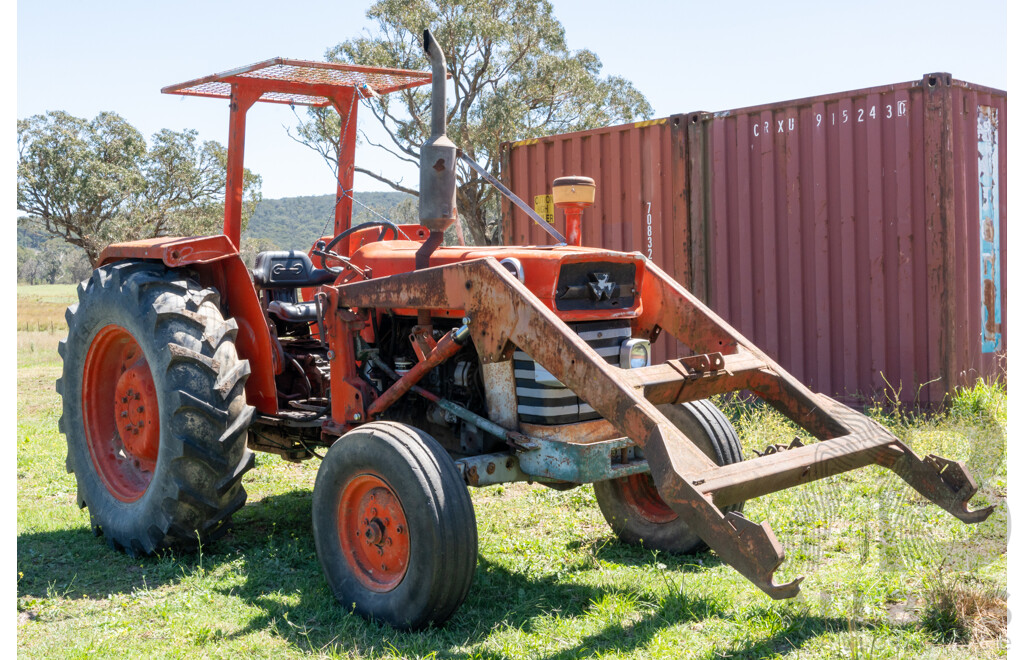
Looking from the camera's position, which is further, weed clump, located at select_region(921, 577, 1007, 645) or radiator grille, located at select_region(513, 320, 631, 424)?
radiator grille, located at select_region(513, 320, 631, 424)

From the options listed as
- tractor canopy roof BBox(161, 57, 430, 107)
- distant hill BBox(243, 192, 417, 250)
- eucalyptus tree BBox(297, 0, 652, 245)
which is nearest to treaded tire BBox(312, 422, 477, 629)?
tractor canopy roof BBox(161, 57, 430, 107)

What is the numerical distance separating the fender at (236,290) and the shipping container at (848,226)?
15.1 ft

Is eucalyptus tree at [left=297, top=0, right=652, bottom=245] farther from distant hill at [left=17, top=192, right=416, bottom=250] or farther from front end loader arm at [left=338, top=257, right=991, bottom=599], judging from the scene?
distant hill at [left=17, top=192, right=416, bottom=250]

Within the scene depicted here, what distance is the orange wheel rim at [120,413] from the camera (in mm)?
4574

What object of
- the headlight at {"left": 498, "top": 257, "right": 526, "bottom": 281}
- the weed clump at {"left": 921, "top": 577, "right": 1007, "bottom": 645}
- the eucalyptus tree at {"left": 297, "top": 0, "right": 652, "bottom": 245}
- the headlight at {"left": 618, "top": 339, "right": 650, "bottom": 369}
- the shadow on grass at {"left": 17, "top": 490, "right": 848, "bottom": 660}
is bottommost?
the shadow on grass at {"left": 17, "top": 490, "right": 848, "bottom": 660}

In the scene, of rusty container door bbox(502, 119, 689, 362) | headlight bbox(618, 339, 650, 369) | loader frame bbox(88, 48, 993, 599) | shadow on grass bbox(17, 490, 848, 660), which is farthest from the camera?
rusty container door bbox(502, 119, 689, 362)

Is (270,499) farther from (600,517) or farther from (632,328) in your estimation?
(632,328)

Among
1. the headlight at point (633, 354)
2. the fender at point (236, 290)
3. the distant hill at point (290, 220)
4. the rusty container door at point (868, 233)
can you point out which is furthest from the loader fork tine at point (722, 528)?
the distant hill at point (290, 220)

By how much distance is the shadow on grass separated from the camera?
338cm

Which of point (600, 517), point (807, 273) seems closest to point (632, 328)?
point (600, 517)

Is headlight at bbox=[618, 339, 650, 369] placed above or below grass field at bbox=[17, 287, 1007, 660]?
above

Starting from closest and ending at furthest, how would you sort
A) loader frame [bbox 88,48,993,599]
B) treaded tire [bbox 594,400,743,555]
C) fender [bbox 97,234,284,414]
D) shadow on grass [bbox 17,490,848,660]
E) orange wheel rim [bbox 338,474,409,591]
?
loader frame [bbox 88,48,993,599]
shadow on grass [bbox 17,490,848,660]
orange wheel rim [bbox 338,474,409,591]
treaded tire [bbox 594,400,743,555]
fender [bbox 97,234,284,414]

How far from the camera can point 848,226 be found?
752cm

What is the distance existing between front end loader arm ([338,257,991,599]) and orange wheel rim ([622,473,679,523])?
81 cm
